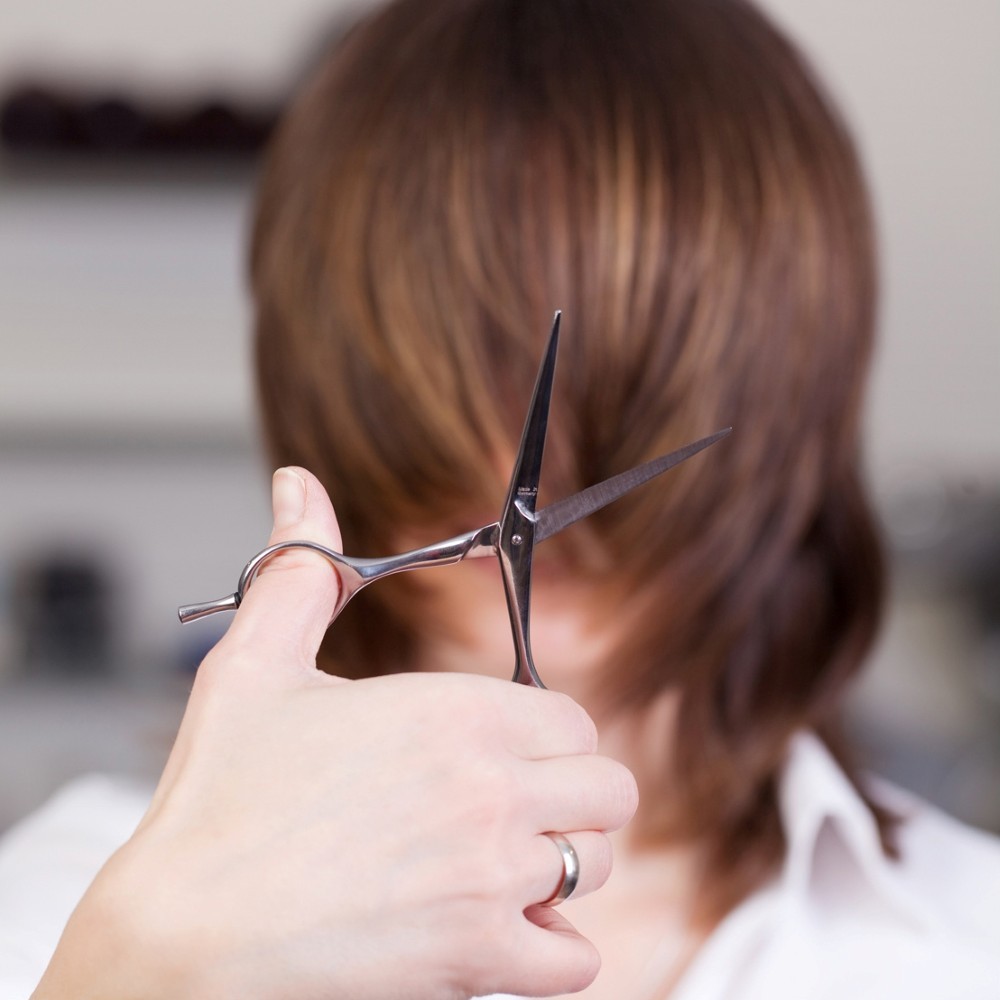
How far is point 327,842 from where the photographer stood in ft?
0.99

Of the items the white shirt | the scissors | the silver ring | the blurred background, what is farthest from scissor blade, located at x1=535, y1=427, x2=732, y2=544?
the blurred background

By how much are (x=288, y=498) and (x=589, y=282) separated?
27 centimetres

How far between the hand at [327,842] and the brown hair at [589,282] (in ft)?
0.88

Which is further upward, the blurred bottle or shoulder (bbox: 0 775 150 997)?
shoulder (bbox: 0 775 150 997)

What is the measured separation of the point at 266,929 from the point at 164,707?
1.26 meters

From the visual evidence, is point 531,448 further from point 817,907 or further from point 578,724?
point 817,907

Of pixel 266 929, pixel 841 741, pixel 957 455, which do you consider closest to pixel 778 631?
pixel 841 741

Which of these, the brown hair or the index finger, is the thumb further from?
the brown hair

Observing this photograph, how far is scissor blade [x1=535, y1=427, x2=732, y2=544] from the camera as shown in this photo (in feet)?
1.23

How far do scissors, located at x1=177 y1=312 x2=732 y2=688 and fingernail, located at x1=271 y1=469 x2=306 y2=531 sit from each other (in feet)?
0.06

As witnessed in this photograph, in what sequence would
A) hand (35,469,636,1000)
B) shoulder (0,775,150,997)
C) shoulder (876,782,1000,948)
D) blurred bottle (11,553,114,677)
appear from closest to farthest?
hand (35,469,636,1000), shoulder (0,775,150,997), shoulder (876,782,1000,948), blurred bottle (11,553,114,677)

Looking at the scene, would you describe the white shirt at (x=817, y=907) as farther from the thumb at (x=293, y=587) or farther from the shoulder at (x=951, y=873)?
the thumb at (x=293, y=587)

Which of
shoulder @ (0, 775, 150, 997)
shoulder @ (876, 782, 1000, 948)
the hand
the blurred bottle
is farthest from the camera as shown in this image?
the blurred bottle

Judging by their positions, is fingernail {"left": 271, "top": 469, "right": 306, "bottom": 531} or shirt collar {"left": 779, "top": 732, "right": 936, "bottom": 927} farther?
shirt collar {"left": 779, "top": 732, "right": 936, "bottom": 927}
